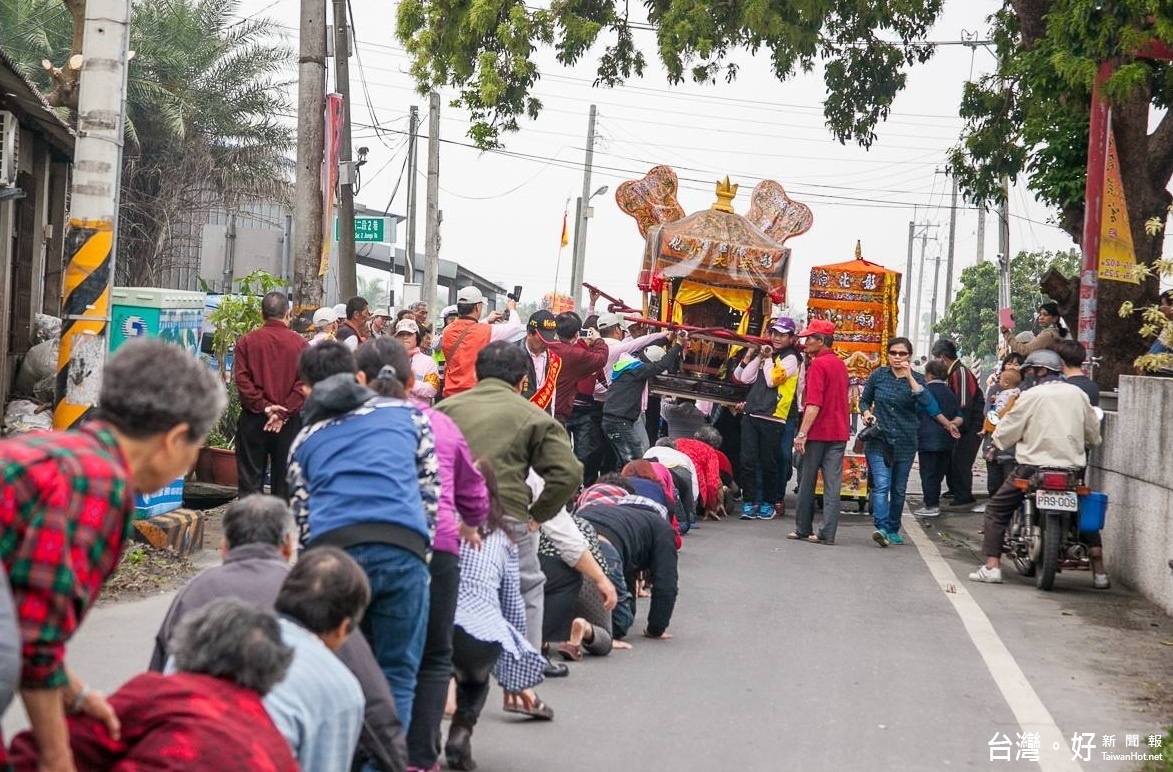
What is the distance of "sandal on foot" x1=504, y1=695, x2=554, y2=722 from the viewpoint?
22.9 ft

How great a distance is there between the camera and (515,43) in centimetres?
1914

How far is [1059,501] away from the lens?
11188mm

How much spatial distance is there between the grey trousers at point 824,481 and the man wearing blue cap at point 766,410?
1544 millimetres

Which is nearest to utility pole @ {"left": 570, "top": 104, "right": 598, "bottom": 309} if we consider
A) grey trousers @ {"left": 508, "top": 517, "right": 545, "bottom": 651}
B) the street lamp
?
the street lamp

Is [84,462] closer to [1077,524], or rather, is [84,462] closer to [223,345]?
[1077,524]

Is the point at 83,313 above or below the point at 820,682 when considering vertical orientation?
above

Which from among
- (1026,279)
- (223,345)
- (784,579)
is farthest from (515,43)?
(1026,279)

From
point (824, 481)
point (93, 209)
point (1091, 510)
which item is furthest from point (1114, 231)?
point (93, 209)

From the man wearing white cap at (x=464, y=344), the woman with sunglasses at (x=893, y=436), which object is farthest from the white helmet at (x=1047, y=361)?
the man wearing white cap at (x=464, y=344)

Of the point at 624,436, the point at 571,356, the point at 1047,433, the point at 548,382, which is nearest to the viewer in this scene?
the point at 1047,433

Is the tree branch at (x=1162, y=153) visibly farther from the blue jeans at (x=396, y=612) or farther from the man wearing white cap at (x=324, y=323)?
the blue jeans at (x=396, y=612)

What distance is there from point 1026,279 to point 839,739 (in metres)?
56.2

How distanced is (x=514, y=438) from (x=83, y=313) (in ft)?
13.1

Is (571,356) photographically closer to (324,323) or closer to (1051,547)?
(324,323)
